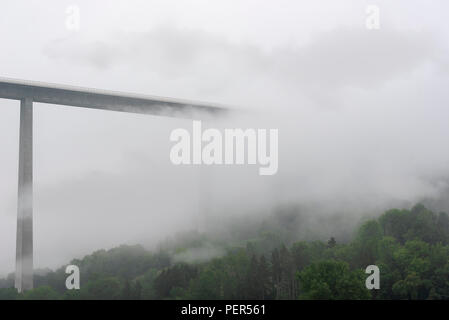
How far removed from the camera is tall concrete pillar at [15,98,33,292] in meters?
53.9

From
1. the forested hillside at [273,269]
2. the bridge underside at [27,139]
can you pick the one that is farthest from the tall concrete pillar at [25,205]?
the forested hillside at [273,269]

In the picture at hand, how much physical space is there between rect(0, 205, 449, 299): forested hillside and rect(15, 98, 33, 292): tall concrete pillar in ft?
5.58

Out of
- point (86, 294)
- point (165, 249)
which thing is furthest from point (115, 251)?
point (86, 294)

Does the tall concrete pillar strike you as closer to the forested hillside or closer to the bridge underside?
the bridge underside

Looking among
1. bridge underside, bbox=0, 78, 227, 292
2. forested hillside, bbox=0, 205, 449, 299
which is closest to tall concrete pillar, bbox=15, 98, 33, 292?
bridge underside, bbox=0, 78, 227, 292

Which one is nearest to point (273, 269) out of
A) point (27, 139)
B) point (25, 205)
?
point (25, 205)

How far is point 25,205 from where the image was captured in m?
54.4

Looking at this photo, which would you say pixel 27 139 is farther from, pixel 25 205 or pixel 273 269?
pixel 273 269

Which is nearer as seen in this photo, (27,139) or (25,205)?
(25,205)

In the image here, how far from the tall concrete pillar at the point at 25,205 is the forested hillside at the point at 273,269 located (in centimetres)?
170

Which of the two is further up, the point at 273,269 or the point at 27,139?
the point at 27,139

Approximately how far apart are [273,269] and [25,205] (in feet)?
76.2

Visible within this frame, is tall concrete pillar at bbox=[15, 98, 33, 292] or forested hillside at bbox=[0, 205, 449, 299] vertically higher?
tall concrete pillar at bbox=[15, 98, 33, 292]

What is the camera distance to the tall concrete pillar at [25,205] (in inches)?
2124
